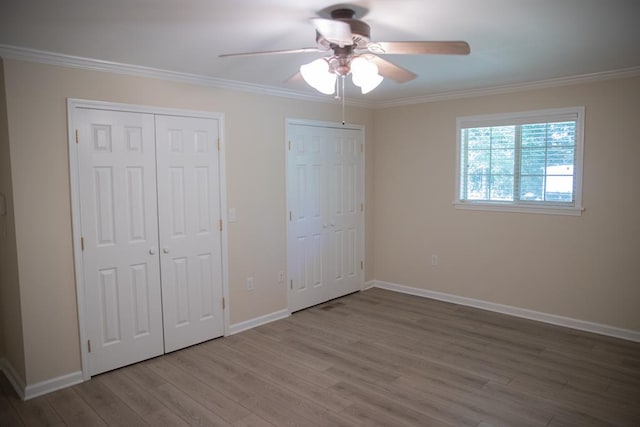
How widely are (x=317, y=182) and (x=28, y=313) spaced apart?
2.93m

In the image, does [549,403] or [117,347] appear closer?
[549,403]

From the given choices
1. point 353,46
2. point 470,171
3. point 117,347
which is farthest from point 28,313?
point 470,171

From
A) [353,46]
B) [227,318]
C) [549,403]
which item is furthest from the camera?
[227,318]

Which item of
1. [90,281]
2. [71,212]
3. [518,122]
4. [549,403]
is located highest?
[518,122]

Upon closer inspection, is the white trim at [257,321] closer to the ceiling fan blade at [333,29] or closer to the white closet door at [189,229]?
the white closet door at [189,229]

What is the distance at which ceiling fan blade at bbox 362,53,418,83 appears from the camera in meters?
2.47

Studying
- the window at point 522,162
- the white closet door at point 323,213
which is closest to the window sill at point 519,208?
the window at point 522,162

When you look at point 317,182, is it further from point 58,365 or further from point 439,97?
point 58,365

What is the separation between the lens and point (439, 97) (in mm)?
4945

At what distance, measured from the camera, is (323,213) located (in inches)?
197

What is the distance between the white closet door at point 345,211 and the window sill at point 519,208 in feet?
3.96

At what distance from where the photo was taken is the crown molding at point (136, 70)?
9.51 feet

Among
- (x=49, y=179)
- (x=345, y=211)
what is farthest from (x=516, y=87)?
(x=49, y=179)

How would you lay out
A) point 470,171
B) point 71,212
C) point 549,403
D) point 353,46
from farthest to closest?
point 470,171 → point 71,212 → point 549,403 → point 353,46
